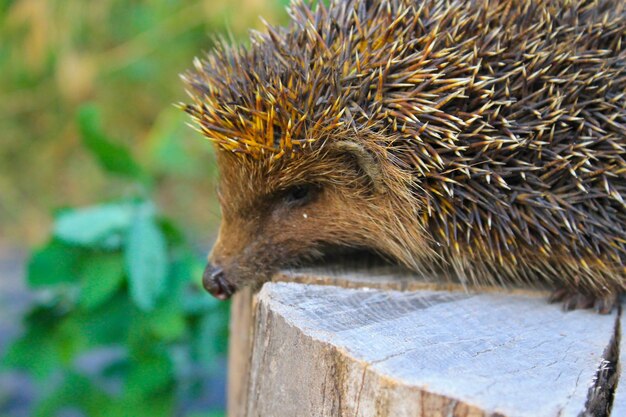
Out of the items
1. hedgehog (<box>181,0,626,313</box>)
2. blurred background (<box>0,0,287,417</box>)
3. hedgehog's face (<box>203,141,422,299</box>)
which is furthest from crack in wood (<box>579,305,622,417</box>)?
blurred background (<box>0,0,287,417</box>)

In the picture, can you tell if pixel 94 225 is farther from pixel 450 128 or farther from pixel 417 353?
pixel 417 353

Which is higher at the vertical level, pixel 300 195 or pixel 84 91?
pixel 84 91

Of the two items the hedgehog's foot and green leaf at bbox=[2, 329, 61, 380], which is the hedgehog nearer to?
the hedgehog's foot

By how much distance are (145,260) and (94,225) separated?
298mm

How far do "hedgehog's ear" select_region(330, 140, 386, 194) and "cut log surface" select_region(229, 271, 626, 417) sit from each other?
0.38 meters

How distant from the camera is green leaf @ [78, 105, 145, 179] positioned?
3420mm

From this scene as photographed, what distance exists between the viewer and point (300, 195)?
2879mm

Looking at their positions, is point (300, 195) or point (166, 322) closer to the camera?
point (300, 195)

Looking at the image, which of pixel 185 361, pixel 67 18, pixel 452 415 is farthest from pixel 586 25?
pixel 67 18

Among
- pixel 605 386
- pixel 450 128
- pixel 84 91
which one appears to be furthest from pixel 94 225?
pixel 84 91

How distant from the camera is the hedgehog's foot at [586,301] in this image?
2754 millimetres

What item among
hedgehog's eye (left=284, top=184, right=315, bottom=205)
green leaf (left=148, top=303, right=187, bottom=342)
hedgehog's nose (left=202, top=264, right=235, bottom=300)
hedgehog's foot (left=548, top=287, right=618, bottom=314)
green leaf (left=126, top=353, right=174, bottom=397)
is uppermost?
hedgehog's eye (left=284, top=184, right=315, bottom=205)

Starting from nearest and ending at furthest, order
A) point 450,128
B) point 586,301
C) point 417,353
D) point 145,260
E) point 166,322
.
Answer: point 417,353, point 450,128, point 586,301, point 145,260, point 166,322

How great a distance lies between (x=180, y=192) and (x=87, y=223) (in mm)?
5194
